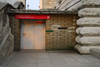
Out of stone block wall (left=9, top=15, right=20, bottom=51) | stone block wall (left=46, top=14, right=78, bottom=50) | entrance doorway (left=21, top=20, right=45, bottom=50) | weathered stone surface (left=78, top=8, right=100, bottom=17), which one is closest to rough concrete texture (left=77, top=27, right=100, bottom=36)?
weathered stone surface (left=78, top=8, right=100, bottom=17)

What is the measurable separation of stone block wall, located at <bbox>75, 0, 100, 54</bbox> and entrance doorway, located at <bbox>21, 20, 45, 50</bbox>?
112 inches

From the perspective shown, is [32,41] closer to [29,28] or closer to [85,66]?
[29,28]

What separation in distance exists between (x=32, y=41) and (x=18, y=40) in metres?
1.07

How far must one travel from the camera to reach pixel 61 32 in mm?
7195

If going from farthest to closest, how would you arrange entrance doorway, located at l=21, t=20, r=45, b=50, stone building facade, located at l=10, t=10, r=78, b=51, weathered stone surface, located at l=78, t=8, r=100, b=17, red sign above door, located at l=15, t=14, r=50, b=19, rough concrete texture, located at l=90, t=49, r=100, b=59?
entrance doorway, located at l=21, t=20, r=45, b=50, stone building facade, located at l=10, t=10, r=78, b=51, red sign above door, located at l=15, t=14, r=50, b=19, weathered stone surface, located at l=78, t=8, r=100, b=17, rough concrete texture, located at l=90, t=49, r=100, b=59

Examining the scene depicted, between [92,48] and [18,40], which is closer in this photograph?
[92,48]

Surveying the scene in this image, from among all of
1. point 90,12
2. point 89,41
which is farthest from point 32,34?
point 90,12

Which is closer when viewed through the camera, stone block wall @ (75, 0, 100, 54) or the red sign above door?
stone block wall @ (75, 0, 100, 54)

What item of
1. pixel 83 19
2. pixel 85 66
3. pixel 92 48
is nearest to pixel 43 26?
pixel 83 19

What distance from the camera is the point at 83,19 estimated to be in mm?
6148

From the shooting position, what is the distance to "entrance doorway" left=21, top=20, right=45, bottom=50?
7.64m

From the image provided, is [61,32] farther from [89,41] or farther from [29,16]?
[29,16]

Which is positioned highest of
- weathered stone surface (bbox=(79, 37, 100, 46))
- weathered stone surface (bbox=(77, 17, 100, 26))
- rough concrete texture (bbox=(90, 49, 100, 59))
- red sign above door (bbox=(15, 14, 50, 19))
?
red sign above door (bbox=(15, 14, 50, 19))

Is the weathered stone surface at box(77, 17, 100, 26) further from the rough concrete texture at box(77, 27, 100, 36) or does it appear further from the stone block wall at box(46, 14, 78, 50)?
the stone block wall at box(46, 14, 78, 50)
